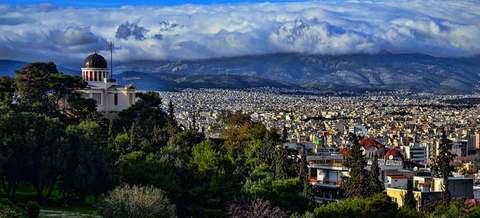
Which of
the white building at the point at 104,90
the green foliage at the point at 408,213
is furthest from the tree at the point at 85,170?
the white building at the point at 104,90

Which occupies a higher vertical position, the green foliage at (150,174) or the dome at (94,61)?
the dome at (94,61)

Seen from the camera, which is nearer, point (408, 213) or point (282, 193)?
point (408, 213)

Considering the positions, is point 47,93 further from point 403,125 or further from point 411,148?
point 403,125

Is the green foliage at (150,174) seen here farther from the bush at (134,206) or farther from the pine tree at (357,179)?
the pine tree at (357,179)

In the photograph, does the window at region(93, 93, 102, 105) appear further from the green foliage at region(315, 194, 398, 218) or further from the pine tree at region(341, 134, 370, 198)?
the green foliage at region(315, 194, 398, 218)

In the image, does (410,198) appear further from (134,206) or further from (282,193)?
(134,206)

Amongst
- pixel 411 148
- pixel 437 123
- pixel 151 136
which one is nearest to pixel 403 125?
pixel 437 123

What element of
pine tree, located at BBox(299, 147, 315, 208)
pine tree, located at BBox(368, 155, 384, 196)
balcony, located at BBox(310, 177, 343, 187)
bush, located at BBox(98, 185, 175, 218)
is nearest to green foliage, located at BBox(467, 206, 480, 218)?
pine tree, located at BBox(368, 155, 384, 196)

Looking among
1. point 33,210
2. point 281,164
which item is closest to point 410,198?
point 281,164
